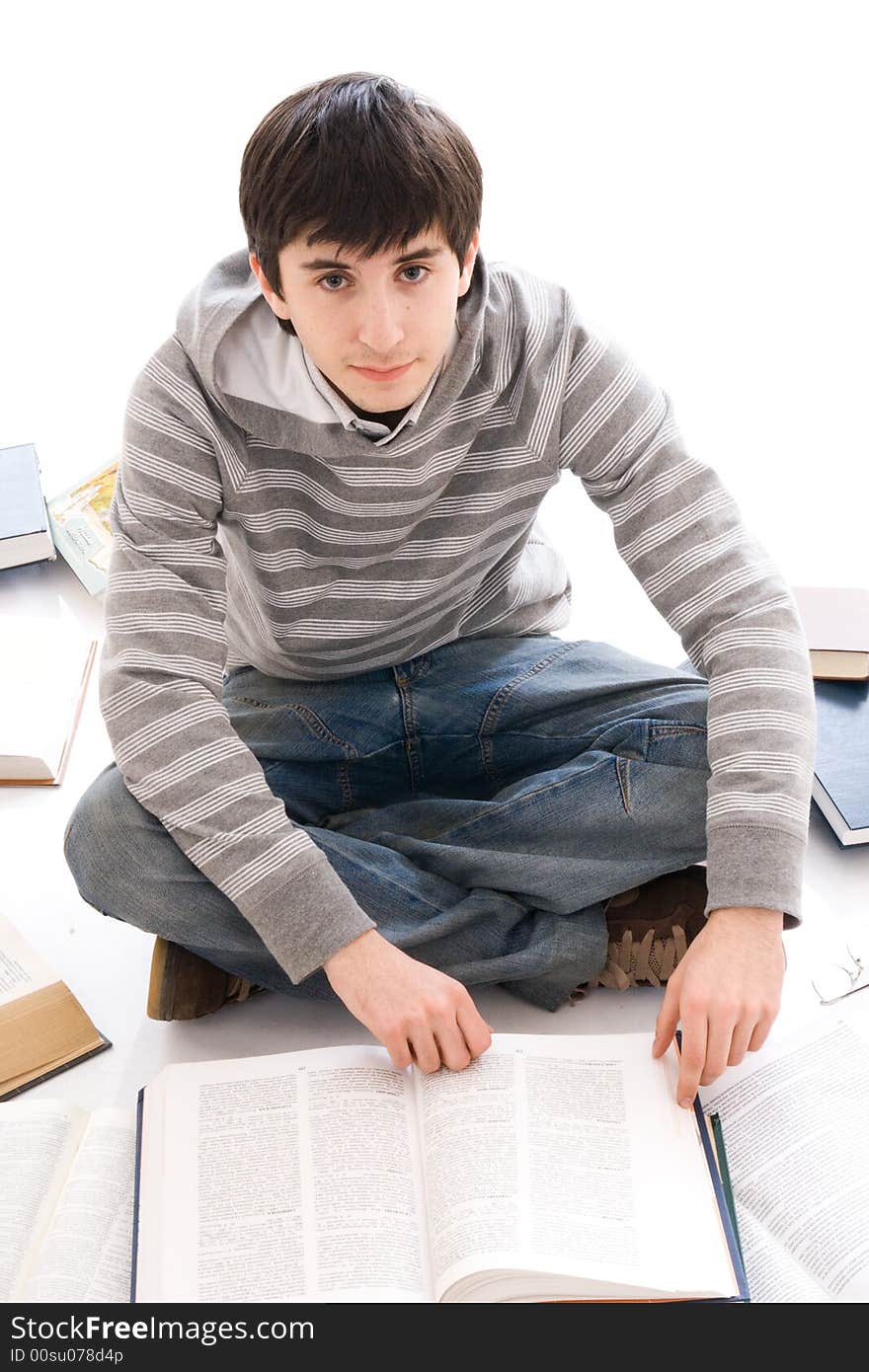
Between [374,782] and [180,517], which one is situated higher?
[180,517]

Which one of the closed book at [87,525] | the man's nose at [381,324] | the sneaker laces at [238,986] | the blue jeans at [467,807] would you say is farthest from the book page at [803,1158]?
the closed book at [87,525]

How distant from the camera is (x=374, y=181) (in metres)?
1.00

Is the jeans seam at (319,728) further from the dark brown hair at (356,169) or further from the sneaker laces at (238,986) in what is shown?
the dark brown hair at (356,169)

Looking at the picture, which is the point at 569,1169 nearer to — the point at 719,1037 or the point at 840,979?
the point at 719,1037

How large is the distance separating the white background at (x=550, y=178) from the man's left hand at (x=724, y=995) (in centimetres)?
109

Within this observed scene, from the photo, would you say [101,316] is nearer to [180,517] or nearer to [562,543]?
[562,543]

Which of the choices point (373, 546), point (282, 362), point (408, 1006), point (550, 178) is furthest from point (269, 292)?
point (550, 178)

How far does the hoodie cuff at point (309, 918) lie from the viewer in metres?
1.09

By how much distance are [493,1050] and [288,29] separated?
2267mm

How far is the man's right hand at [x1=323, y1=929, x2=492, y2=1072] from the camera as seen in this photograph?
1.06 metres

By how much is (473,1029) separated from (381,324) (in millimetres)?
527

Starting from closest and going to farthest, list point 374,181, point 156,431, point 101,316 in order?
1. point 374,181
2. point 156,431
3. point 101,316

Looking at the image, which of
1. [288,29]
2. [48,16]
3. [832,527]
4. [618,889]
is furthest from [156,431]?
[48,16]

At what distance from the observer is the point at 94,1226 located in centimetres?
103
